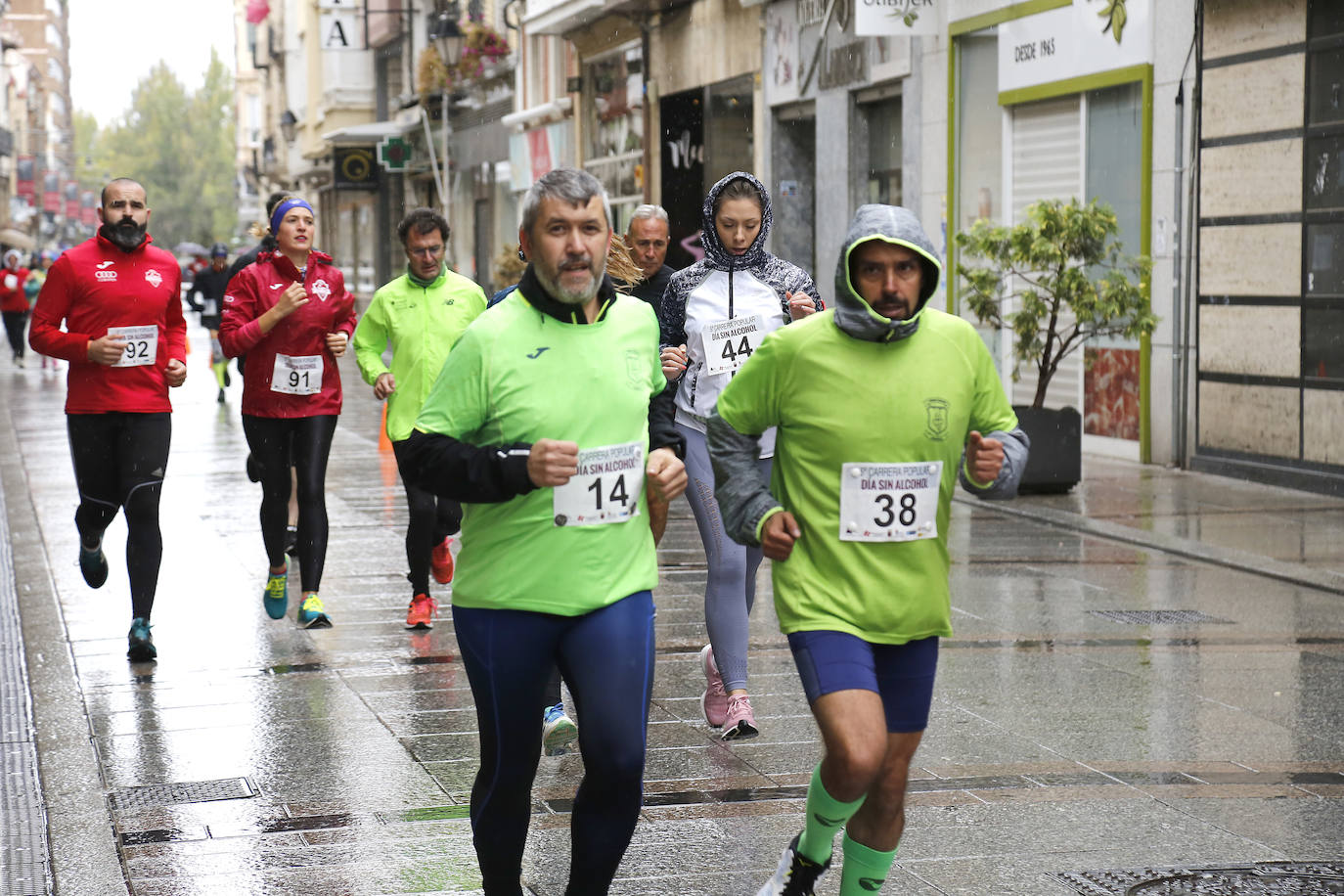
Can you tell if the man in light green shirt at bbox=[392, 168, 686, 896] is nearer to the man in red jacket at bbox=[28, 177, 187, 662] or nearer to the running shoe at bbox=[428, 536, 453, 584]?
the man in red jacket at bbox=[28, 177, 187, 662]

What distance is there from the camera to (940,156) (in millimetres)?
19766

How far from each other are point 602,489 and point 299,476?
491cm

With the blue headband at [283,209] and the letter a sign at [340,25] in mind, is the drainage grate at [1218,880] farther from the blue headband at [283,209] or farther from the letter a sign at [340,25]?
the letter a sign at [340,25]

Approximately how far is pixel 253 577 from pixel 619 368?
255 inches

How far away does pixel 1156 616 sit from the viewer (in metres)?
9.09

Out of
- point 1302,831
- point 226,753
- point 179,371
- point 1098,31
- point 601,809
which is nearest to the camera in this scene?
point 601,809

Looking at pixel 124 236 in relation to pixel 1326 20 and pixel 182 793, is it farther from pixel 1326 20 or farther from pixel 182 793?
pixel 1326 20

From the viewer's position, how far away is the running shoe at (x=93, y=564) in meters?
8.91

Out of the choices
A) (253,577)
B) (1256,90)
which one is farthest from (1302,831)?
(1256,90)

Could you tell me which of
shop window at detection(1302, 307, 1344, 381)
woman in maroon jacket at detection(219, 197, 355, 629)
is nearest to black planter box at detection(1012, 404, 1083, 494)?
shop window at detection(1302, 307, 1344, 381)

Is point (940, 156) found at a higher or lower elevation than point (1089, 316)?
higher

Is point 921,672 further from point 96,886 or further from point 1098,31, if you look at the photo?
point 1098,31

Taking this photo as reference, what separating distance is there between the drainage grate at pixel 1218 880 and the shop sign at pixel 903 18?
14.8m

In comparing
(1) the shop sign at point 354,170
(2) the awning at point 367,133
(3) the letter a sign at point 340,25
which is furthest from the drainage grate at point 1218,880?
(3) the letter a sign at point 340,25
